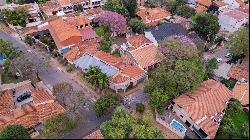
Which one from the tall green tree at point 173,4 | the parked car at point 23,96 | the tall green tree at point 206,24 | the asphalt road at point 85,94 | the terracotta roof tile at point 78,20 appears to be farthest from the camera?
the tall green tree at point 173,4

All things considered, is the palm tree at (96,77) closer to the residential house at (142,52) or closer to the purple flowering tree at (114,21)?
the residential house at (142,52)

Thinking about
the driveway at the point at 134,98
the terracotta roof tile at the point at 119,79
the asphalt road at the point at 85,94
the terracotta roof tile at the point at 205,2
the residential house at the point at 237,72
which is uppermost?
the terracotta roof tile at the point at 205,2

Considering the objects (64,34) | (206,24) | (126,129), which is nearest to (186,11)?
(206,24)

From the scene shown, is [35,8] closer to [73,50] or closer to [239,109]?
[73,50]

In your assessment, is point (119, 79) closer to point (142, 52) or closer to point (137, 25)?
point (142, 52)

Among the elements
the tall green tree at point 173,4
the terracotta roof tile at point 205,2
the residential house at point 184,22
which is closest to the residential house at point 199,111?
the residential house at point 184,22

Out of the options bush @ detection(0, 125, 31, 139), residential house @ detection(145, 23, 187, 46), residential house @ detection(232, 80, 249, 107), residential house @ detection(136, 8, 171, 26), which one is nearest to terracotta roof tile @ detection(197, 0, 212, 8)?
residential house @ detection(136, 8, 171, 26)

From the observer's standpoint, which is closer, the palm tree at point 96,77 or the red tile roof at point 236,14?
the palm tree at point 96,77

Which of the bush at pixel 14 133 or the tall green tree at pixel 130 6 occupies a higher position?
the tall green tree at pixel 130 6
